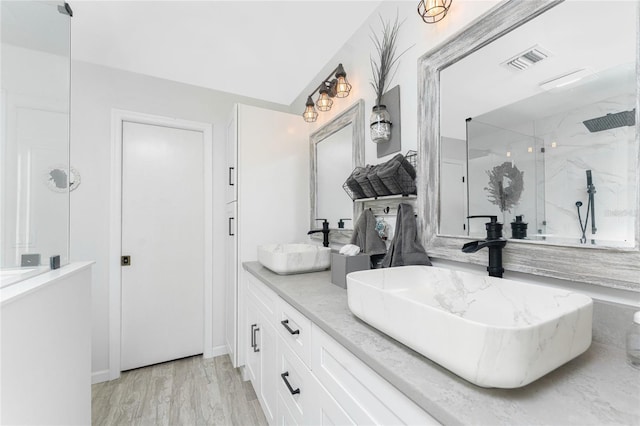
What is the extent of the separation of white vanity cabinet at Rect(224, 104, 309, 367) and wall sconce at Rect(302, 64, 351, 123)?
11.1 inches

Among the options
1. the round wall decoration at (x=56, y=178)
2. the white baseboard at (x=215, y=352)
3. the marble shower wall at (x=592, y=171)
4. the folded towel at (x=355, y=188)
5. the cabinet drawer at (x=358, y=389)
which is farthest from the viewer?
the white baseboard at (x=215, y=352)

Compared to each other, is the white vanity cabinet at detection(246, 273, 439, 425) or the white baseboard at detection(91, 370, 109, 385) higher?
the white vanity cabinet at detection(246, 273, 439, 425)

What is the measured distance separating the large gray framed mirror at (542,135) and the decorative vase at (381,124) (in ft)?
0.77

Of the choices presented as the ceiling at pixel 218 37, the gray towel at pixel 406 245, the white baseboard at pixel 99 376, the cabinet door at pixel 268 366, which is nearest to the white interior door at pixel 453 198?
the gray towel at pixel 406 245

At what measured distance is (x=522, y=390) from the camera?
0.48m

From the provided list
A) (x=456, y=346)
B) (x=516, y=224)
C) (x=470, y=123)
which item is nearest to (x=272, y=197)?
(x=470, y=123)

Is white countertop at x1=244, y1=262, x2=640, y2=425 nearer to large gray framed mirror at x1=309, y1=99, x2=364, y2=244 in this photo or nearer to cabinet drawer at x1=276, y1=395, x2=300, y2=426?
cabinet drawer at x1=276, y1=395, x2=300, y2=426

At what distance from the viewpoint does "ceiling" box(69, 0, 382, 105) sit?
1532mm

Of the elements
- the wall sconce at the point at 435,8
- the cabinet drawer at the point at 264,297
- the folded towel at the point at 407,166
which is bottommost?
the cabinet drawer at the point at 264,297

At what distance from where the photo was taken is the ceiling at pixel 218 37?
153 cm

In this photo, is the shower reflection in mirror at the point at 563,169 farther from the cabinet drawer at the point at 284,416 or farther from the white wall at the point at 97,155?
the white wall at the point at 97,155

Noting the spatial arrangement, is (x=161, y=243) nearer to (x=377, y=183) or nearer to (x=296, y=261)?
(x=296, y=261)

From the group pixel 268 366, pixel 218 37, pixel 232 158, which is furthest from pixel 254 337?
pixel 218 37

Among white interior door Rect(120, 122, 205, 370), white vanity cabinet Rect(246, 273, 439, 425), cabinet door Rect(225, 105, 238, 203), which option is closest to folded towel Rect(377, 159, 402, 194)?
white vanity cabinet Rect(246, 273, 439, 425)
